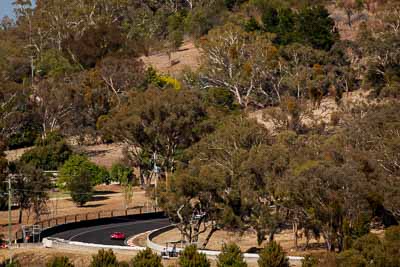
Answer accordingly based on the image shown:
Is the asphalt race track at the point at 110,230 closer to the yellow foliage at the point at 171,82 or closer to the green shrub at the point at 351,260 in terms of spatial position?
the green shrub at the point at 351,260

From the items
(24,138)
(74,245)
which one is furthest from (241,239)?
(24,138)

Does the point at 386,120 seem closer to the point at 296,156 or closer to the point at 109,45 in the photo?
the point at 296,156

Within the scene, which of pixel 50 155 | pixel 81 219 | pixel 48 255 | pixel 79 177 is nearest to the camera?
pixel 48 255

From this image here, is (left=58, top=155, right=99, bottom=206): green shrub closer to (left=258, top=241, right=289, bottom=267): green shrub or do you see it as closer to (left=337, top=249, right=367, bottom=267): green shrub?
(left=258, top=241, right=289, bottom=267): green shrub

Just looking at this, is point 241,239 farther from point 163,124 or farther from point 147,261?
point 163,124

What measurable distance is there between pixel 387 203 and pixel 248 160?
35.1 feet

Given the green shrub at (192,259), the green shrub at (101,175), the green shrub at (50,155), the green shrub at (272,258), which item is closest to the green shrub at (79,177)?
the green shrub at (101,175)

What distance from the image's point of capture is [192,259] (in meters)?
48.5

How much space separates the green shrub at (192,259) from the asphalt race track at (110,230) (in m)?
13.3

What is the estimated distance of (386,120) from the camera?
230 feet

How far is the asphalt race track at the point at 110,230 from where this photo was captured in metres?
63.7

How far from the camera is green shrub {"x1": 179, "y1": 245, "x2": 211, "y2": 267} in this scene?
48.2 m

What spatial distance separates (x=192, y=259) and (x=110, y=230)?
21.1 metres

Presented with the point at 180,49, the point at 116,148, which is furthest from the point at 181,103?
the point at 180,49
